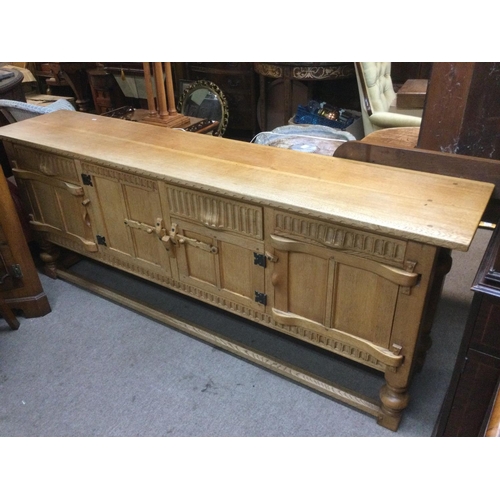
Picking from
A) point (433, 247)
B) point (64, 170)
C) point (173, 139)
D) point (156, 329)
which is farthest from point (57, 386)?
point (433, 247)

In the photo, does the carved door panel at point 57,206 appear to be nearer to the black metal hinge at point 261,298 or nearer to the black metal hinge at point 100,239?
the black metal hinge at point 100,239

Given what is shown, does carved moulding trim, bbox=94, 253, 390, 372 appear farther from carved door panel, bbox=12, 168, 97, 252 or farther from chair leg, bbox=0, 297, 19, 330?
chair leg, bbox=0, 297, 19, 330

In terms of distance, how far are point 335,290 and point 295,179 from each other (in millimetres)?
362

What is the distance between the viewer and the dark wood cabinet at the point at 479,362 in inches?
41.1

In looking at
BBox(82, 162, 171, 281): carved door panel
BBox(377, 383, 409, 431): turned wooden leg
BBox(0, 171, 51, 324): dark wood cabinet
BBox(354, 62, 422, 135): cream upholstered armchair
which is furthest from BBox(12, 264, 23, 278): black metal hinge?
BBox(354, 62, 422, 135): cream upholstered armchair

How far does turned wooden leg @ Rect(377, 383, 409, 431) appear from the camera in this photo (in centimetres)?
145

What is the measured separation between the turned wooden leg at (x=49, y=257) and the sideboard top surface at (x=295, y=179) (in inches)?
22.3

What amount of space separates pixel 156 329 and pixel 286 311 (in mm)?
714

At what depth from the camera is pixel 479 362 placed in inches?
44.9

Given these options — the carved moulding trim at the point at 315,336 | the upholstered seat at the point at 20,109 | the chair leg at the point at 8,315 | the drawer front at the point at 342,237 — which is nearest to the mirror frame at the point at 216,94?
the upholstered seat at the point at 20,109

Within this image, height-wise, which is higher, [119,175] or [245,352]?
[119,175]

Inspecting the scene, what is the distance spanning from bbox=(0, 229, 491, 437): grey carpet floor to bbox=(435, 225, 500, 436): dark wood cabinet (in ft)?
0.97

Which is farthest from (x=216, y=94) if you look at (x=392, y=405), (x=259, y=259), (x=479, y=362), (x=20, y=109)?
(x=479, y=362)

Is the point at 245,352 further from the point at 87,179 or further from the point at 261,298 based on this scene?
the point at 87,179
